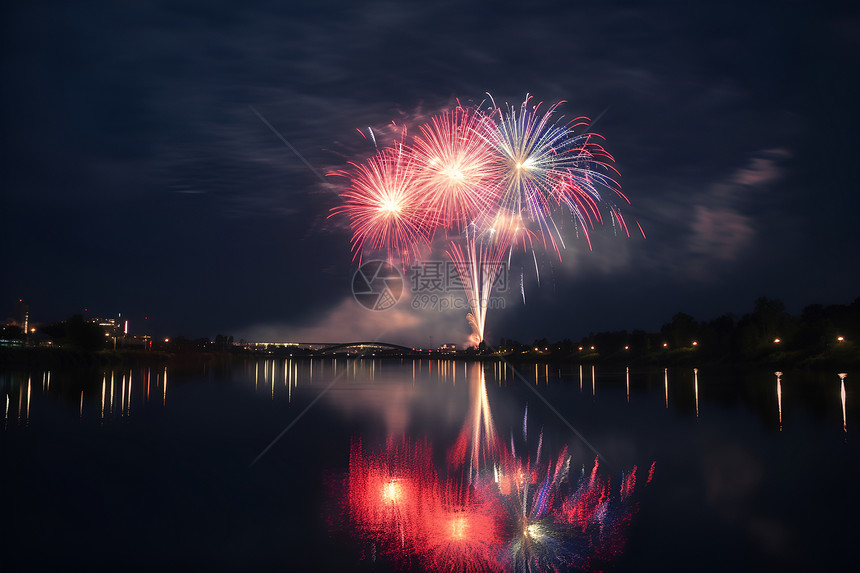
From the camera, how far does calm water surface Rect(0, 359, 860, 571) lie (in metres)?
8.04

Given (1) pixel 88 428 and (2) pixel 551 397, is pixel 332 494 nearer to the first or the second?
(1) pixel 88 428

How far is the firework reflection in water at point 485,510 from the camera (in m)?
7.83

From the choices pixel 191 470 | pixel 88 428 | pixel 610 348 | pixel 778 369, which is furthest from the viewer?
pixel 610 348

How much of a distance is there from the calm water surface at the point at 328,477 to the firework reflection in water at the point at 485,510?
11.6 inches

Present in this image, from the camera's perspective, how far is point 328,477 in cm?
1224

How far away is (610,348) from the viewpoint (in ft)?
401

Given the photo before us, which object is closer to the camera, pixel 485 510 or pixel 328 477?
pixel 485 510

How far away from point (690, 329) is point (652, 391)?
6467 centimetres

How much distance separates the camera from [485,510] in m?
9.84

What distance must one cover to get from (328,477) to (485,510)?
3.77m

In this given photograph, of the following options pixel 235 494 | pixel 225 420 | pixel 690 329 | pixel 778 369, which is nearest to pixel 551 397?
pixel 225 420

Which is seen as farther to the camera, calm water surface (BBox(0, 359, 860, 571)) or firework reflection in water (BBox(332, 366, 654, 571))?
calm water surface (BBox(0, 359, 860, 571))

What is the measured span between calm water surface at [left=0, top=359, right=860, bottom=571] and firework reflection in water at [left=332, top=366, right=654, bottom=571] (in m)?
0.30

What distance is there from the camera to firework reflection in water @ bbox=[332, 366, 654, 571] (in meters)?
7.83
